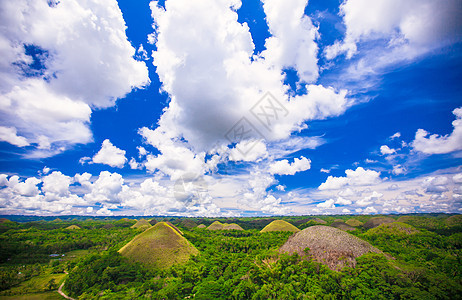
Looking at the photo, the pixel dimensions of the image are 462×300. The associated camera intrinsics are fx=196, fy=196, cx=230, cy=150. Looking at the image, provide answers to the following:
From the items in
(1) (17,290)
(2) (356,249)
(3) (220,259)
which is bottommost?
Result: (1) (17,290)

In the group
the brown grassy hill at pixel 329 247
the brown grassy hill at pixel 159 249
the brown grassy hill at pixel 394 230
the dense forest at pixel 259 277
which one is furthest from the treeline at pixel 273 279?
the brown grassy hill at pixel 394 230

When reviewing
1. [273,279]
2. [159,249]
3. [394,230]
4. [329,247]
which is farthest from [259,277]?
[394,230]

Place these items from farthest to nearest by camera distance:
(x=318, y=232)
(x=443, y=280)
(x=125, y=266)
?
1. (x=318, y=232)
2. (x=125, y=266)
3. (x=443, y=280)

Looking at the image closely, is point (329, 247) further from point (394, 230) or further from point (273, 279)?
point (394, 230)

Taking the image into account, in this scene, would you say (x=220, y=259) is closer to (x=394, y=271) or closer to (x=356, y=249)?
(x=356, y=249)

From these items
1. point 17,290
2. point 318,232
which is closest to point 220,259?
point 318,232

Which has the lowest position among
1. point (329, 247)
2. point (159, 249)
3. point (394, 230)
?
point (159, 249)

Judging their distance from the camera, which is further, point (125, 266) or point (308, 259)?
point (125, 266)
